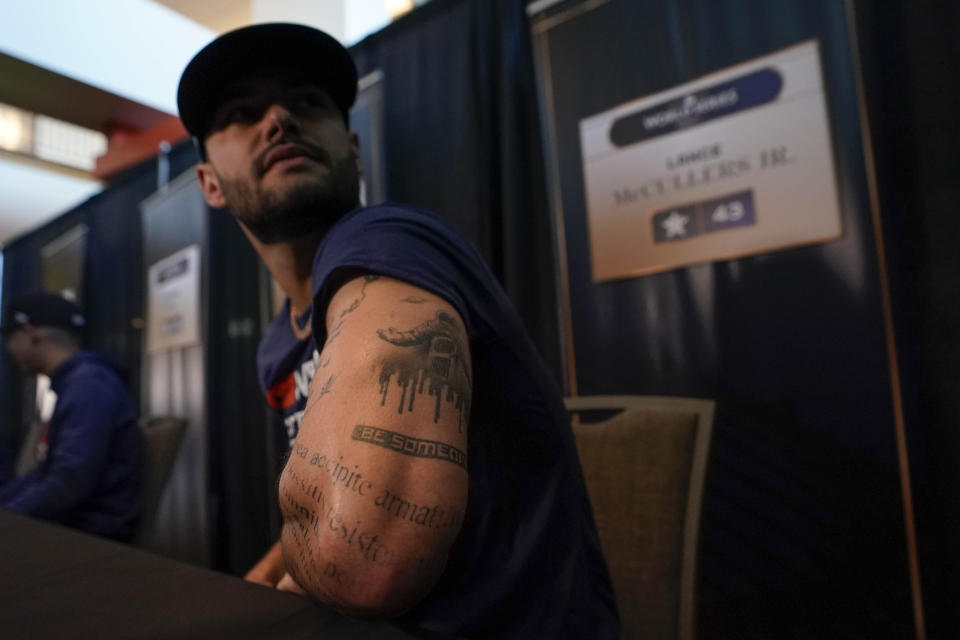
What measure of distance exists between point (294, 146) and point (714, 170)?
1101 millimetres

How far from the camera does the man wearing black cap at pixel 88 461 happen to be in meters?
1.60

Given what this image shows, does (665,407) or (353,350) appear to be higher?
(353,350)

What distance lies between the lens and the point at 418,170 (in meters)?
2.16

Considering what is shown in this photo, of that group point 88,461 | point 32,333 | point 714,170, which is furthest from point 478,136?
point 32,333

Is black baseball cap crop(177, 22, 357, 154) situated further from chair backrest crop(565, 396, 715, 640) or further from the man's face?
chair backrest crop(565, 396, 715, 640)

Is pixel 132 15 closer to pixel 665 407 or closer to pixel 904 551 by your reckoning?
pixel 665 407

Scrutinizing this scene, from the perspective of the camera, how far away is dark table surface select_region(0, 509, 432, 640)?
298mm

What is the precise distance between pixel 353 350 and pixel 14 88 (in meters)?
5.52

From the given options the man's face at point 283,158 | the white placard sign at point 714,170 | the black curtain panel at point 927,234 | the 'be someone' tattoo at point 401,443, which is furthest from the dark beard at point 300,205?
the black curtain panel at point 927,234

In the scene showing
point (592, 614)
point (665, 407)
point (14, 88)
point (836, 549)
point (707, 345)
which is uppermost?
point (14, 88)

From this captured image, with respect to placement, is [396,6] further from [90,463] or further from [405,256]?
[405,256]

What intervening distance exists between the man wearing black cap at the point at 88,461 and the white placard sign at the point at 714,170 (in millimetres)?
1623

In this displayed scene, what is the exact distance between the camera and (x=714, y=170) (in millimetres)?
1468

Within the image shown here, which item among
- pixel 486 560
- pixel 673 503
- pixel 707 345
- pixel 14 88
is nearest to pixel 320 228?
pixel 486 560
